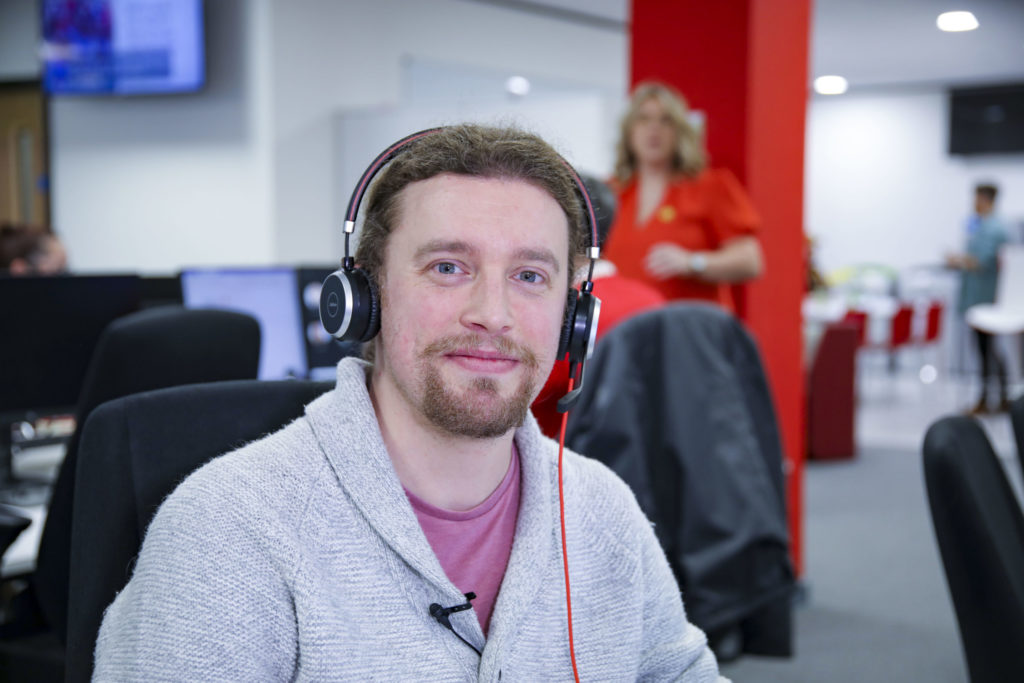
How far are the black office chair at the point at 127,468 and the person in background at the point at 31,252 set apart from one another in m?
2.82

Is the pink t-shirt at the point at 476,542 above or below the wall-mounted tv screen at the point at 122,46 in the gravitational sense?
below

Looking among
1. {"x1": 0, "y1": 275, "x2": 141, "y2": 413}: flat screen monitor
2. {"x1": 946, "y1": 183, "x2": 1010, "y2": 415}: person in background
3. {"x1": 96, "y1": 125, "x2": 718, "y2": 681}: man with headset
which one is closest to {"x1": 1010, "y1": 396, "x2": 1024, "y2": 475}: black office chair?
{"x1": 96, "y1": 125, "x2": 718, "y2": 681}: man with headset

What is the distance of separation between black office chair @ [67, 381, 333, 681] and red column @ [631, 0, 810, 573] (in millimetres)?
2440

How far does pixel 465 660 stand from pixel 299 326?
82.9 inches

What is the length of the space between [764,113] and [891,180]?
899 centimetres

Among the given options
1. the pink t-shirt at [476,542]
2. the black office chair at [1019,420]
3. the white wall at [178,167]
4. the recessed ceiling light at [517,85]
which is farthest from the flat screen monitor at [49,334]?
the recessed ceiling light at [517,85]

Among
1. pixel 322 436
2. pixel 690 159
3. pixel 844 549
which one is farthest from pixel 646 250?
pixel 322 436

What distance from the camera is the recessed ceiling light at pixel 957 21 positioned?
733cm

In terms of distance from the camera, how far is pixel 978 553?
43.8 inches

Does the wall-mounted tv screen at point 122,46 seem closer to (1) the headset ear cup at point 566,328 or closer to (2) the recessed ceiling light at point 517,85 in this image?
(2) the recessed ceiling light at point 517,85

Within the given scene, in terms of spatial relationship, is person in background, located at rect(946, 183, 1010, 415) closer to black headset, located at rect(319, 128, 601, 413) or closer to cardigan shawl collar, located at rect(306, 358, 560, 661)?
black headset, located at rect(319, 128, 601, 413)

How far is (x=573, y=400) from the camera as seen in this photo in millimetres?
1150

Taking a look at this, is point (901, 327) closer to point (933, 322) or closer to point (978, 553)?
point (933, 322)

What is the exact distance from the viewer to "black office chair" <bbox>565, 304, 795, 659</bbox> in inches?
74.0
